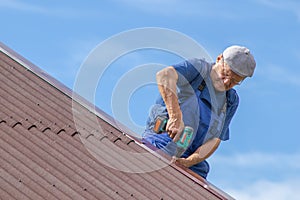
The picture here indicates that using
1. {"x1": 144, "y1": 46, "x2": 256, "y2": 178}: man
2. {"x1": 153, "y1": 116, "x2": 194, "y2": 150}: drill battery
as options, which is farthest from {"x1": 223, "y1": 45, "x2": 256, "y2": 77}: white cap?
{"x1": 153, "y1": 116, "x2": 194, "y2": 150}: drill battery

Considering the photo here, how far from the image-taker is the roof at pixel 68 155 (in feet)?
25.8

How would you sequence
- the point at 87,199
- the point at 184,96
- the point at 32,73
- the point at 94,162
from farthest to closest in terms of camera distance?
1. the point at 32,73
2. the point at 184,96
3. the point at 94,162
4. the point at 87,199

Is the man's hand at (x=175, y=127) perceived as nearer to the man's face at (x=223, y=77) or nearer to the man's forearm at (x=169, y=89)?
the man's forearm at (x=169, y=89)

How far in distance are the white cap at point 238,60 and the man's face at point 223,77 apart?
0.04m

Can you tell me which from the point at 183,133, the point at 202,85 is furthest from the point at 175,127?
the point at 202,85

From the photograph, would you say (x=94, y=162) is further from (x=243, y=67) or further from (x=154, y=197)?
(x=243, y=67)

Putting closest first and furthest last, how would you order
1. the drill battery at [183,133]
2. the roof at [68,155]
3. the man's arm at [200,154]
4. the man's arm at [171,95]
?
1. the roof at [68,155]
2. the man's arm at [171,95]
3. the drill battery at [183,133]
4. the man's arm at [200,154]

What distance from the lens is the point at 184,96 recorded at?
9000 millimetres

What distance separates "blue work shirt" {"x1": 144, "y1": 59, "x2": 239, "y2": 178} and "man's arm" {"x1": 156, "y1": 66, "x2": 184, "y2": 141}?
98mm

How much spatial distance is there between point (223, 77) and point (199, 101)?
0.28m

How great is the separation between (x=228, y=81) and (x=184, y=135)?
23.0 inches

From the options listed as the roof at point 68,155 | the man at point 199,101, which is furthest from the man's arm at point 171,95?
the roof at point 68,155

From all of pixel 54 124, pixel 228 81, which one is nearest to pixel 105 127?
pixel 54 124

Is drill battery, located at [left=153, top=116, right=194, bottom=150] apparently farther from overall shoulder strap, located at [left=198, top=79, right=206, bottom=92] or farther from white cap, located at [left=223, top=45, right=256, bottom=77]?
white cap, located at [left=223, top=45, right=256, bottom=77]
